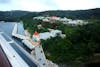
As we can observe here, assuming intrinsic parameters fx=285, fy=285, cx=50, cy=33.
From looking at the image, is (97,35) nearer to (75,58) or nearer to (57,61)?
(75,58)

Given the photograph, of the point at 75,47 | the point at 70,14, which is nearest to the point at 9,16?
the point at 70,14

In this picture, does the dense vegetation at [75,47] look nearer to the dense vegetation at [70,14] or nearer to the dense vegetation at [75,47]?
the dense vegetation at [75,47]

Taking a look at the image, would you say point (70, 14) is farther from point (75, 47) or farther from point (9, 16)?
point (75, 47)

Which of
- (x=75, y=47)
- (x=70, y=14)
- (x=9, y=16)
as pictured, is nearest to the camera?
(x=75, y=47)

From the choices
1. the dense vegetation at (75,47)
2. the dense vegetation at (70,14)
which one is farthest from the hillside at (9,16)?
the dense vegetation at (75,47)

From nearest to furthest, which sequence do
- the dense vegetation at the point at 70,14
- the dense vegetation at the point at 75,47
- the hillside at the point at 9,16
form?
the dense vegetation at the point at 75,47 → the dense vegetation at the point at 70,14 → the hillside at the point at 9,16

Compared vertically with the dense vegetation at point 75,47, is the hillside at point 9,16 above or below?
below

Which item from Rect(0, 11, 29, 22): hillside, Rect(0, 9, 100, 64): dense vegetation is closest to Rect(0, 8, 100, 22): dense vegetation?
Rect(0, 11, 29, 22): hillside

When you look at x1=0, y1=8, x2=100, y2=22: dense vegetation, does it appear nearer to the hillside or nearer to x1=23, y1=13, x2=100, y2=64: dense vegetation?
the hillside

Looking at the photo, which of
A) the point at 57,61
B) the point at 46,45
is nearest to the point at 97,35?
the point at 46,45

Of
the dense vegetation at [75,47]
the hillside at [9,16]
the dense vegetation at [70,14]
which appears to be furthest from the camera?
the hillside at [9,16]

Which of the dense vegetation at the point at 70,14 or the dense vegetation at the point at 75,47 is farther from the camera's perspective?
the dense vegetation at the point at 70,14
